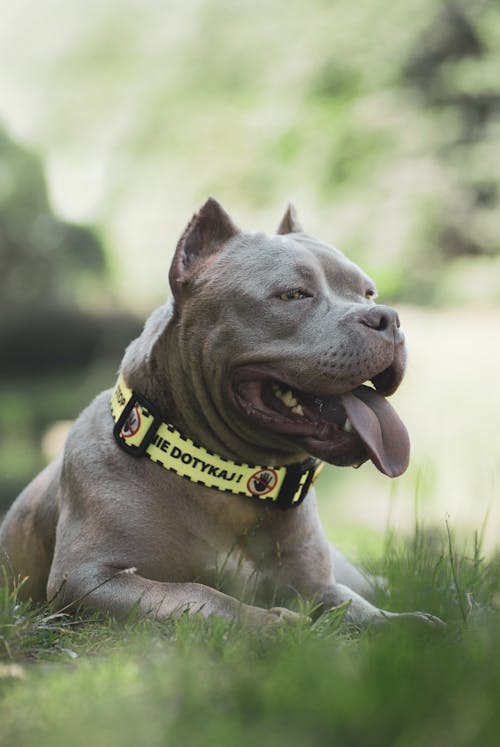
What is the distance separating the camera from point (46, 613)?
335 cm

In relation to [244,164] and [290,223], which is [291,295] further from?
[244,164]

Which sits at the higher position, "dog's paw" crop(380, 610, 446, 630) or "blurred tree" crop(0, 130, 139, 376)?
"blurred tree" crop(0, 130, 139, 376)

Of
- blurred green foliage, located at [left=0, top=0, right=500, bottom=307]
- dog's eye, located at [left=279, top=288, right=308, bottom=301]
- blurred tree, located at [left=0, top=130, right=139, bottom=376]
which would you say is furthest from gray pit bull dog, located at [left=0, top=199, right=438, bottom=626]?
blurred tree, located at [left=0, top=130, right=139, bottom=376]

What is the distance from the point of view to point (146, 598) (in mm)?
3330

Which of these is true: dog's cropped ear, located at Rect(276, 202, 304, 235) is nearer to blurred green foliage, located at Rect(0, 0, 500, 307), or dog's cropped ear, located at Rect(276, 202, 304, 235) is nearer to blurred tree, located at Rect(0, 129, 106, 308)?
blurred green foliage, located at Rect(0, 0, 500, 307)

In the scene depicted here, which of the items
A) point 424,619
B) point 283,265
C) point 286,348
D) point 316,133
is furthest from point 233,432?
point 316,133

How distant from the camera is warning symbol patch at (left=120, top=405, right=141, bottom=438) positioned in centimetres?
378

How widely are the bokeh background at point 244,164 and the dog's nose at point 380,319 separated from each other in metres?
15.8

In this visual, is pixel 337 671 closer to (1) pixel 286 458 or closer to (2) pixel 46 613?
(2) pixel 46 613

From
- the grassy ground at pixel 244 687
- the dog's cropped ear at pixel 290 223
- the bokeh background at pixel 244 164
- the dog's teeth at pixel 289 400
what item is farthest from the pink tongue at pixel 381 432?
the bokeh background at pixel 244 164

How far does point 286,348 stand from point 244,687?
1742 millimetres

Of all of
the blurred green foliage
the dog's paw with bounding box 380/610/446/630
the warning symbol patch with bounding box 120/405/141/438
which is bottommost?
the dog's paw with bounding box 380/610/446/630

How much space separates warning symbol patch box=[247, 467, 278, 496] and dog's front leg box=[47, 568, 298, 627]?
533 millimetres

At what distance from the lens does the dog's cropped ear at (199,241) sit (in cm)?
387
